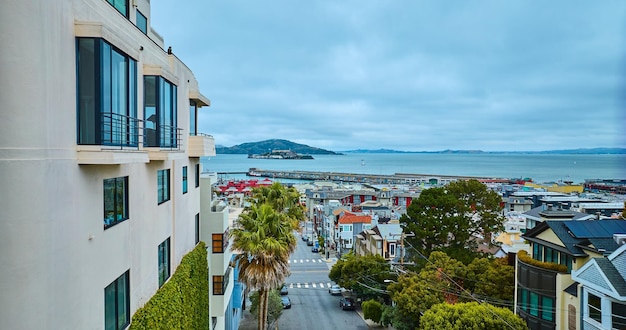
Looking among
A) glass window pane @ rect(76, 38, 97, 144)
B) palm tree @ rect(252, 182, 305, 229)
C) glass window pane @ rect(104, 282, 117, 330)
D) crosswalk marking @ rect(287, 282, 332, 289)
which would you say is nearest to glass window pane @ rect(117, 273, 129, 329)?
glass window pane @ rect(104, 282, 117, 330)

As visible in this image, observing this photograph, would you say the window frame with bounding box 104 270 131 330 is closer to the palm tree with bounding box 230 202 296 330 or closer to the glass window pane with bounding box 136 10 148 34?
the glass window pane with bounding box 136 10 148 34

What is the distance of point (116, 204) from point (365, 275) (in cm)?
3518

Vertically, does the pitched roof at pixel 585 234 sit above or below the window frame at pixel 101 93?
below

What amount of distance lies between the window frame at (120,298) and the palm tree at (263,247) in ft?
32.1

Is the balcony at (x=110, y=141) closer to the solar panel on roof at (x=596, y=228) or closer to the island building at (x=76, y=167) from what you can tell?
the island building at (x=76, y=167)

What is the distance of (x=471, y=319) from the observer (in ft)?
75.0

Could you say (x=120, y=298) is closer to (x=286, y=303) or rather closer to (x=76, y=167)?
(x=76, y=167)

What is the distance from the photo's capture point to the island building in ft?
22.0

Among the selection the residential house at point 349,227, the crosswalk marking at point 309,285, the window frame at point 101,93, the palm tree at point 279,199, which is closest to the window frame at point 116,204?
the window frame at point 101,93

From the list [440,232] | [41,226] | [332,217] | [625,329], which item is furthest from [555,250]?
[332,217]

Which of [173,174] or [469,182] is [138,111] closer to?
[173,174]

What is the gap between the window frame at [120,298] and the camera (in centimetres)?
998

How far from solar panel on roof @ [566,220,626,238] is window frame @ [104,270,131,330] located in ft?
65.6

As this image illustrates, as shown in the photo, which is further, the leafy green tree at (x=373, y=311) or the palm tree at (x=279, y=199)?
the leafy green tree at (x=373, y=311)
